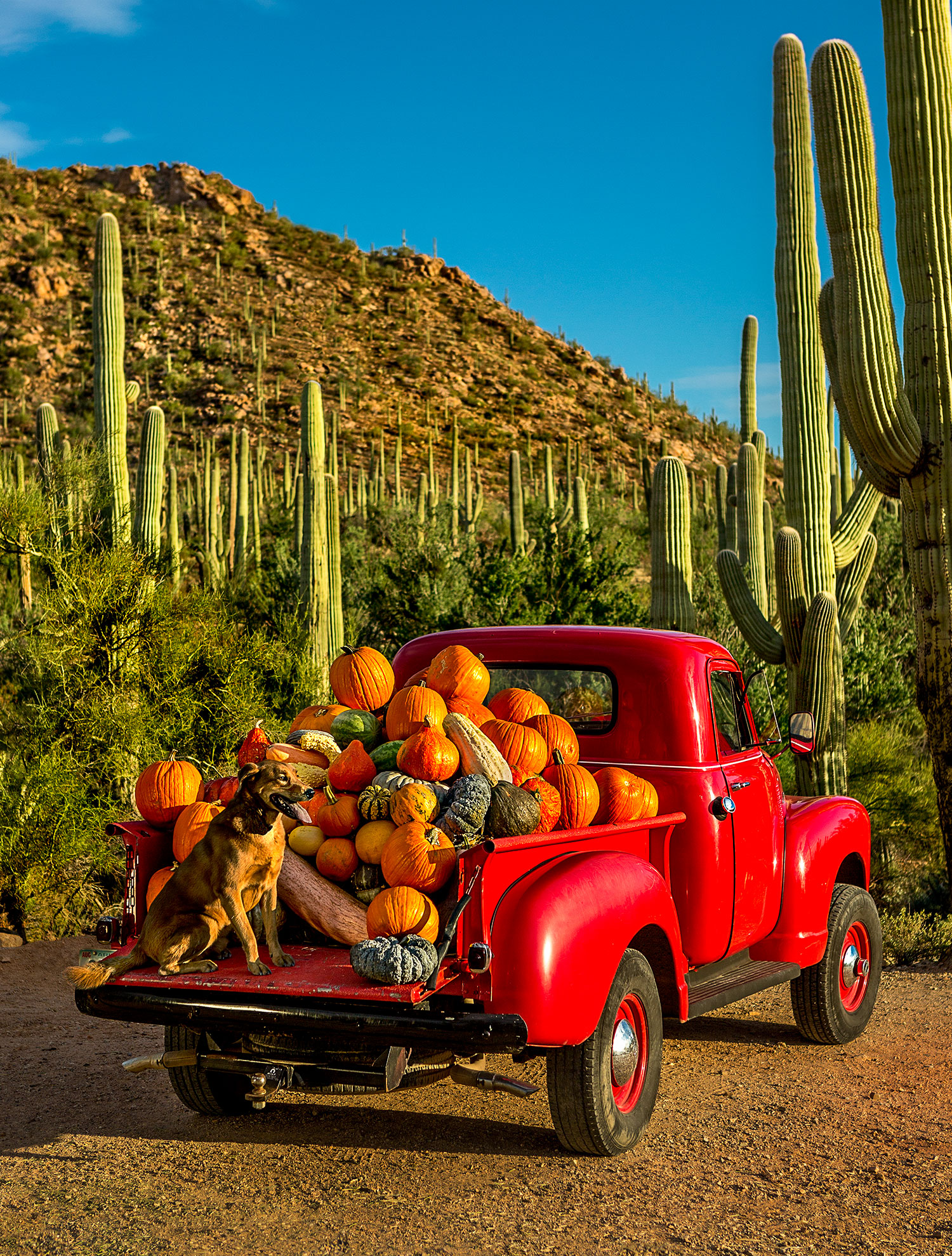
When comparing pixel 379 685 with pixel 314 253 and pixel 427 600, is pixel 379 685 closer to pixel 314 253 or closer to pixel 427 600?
pixel 427 600

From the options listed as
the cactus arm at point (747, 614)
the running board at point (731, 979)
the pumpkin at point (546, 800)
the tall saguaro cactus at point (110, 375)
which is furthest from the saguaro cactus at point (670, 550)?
the pumpkin at point (546, 800)

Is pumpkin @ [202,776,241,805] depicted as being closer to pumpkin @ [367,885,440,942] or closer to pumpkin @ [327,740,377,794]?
pumpkin @ [327,740,377,794]

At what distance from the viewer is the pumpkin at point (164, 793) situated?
486 centimetres

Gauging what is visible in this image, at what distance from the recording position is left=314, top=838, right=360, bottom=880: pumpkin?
15.1 ft

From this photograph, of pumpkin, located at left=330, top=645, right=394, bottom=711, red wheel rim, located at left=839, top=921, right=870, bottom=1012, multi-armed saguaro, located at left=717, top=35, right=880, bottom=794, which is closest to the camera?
pumpkin, located at left=330, top=645, right=394, bottom=711

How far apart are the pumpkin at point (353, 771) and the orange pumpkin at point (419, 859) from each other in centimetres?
54

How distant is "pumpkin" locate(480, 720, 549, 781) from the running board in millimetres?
1189

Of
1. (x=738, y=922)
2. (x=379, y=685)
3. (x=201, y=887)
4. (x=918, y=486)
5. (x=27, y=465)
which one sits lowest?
(x=738, y=922)

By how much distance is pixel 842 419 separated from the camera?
31.0 feet

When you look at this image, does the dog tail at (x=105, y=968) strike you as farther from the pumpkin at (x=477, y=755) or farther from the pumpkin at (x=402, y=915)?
the pumpkin at (x=477, y=755)

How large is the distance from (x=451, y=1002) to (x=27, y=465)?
36.0 metres

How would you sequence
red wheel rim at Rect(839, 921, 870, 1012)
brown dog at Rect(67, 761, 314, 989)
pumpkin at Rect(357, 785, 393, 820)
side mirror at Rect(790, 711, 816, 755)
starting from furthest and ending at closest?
red wheel rim at Rect(839, 921, 870, 1012) → side mirror at Rect(790, 711, 816, 755) → pumpkin at Rect(357, 785, 393, 820) → brown dog at Rect(67, 761, 314, 989)

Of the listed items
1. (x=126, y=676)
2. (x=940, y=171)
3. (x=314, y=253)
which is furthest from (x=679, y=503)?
(x=314, y=253)

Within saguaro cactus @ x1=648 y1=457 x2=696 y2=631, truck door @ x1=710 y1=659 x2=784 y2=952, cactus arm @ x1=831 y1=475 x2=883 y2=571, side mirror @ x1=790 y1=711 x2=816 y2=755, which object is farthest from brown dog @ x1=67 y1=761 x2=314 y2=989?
saguaro cactus @ x1=648 y1=457 x2=696 y2=631
